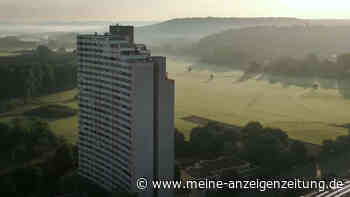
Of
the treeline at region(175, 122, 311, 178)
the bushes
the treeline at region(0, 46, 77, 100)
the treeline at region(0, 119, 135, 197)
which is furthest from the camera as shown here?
the treeline at region(0, 46, 77, 100)

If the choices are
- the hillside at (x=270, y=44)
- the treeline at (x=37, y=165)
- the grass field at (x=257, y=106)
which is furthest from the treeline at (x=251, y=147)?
the hillside at (x=270, y=44)

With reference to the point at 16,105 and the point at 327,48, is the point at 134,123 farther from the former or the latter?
the point at 327,48

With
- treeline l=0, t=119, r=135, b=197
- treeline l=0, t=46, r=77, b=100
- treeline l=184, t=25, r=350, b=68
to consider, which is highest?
treeline l=184, t=25, r=350, b=68

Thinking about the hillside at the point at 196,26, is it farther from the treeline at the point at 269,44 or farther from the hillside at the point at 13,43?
the hillside at the point at 13,43

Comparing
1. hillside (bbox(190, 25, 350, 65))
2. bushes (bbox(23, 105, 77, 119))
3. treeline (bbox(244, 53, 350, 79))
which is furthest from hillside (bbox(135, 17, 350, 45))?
bushes (bbox(23, 105, 77, 119))

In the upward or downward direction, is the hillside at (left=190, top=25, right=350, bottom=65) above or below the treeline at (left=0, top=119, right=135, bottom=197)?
above

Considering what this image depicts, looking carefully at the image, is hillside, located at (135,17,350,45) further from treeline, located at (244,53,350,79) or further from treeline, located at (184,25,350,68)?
treeline, located at (244,53,350,79)

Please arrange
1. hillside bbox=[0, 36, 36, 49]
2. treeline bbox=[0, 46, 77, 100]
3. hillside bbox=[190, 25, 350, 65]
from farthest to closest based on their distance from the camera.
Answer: hillside bbox=[190, 25, 350, 65]
hillside bbox=[0, 36, 36, 49]
treeline bbox=[0, 46, 77, 100]

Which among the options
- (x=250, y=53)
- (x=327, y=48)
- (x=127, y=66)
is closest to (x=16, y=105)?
(x=127, y=66)
